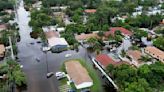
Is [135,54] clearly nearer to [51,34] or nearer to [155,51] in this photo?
[155,51]

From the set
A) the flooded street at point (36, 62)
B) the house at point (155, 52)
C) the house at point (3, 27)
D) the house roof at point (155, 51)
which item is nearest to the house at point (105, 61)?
the flooded street at point (36, 62)

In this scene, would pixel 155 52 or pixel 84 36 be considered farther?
pixel 84 36

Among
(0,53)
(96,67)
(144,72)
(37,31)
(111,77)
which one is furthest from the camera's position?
(37,31)

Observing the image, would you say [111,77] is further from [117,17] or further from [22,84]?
[117,17]

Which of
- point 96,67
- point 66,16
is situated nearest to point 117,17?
point 66,16

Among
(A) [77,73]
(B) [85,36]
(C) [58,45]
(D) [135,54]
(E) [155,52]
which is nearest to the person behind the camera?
(A) [77,73]

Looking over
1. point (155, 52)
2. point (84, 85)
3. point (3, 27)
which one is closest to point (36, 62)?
point (84, 85)
